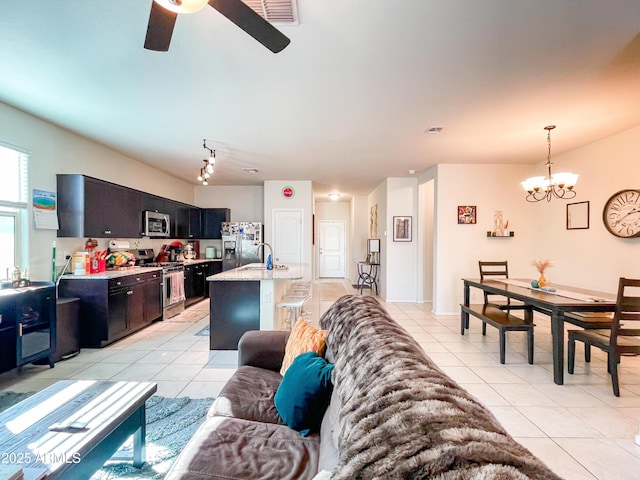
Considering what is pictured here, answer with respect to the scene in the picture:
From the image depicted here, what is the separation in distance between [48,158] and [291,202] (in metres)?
4.10

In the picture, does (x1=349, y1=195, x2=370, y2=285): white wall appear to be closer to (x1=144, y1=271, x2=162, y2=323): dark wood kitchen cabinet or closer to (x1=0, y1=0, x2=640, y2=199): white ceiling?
(x1=0, y1=0, x2=640, y2=199): white ceiling

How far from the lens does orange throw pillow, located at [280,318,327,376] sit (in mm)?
1766

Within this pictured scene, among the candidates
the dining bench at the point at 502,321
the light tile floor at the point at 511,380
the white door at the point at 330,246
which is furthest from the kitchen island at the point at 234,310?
the white door at the point at 330,246

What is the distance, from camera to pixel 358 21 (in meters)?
1.87

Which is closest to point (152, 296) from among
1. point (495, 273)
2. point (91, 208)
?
point (91, 208)

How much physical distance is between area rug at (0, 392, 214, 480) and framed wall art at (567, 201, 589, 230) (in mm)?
5263

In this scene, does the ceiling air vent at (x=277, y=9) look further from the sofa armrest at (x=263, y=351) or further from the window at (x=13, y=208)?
the window at (x=13, y=208)

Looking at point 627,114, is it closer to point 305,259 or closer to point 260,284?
point 260,284

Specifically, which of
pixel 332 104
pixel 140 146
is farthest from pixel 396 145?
pixel 140 146

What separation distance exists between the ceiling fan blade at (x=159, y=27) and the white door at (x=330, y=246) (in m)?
8.82

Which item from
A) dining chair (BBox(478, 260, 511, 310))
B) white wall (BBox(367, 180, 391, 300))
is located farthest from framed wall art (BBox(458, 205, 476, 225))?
white wall (BBox(367, 180, 391, 300))

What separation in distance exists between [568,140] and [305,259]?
4934 mm

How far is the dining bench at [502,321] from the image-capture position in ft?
10.6

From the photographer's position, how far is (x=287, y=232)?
6781 mm
